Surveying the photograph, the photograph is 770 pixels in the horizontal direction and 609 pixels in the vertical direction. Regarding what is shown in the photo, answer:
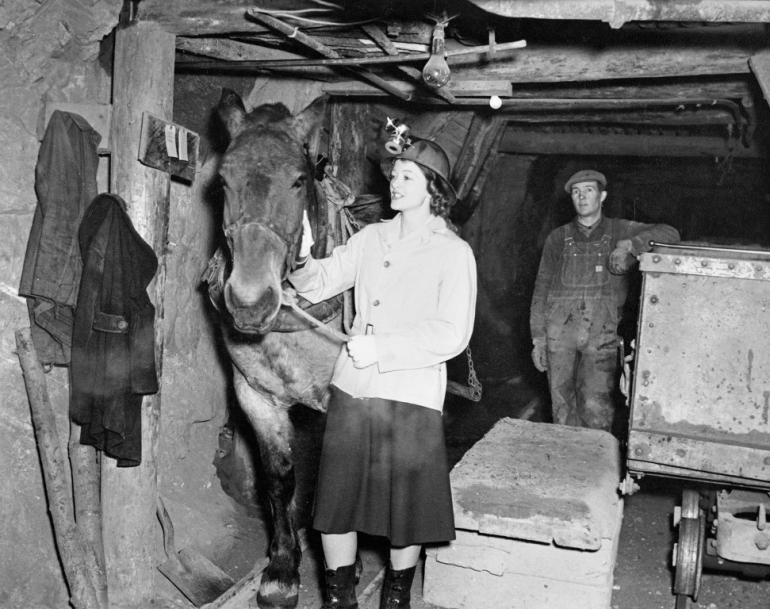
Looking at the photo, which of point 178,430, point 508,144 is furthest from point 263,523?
point 508,144

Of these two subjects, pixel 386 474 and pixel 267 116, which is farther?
pixel 267 116

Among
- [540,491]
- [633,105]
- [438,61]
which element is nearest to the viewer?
[438,61]

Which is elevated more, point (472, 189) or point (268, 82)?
point (268, 82)

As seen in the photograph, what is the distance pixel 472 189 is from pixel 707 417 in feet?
16.7

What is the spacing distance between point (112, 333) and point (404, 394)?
5.26ft

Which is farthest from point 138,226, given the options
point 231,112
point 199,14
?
point 199,14

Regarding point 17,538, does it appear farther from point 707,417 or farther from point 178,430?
point 707,417

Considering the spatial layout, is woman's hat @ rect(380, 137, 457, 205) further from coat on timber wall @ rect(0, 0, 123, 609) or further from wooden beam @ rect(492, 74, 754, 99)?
wooden beam @ rect(492, 74, 754, 99)

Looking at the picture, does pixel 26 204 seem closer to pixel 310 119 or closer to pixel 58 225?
pixel 58 225

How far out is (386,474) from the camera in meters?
3.59

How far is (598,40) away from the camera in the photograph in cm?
450

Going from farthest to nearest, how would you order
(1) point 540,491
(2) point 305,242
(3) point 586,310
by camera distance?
(3) point 586,310, (1) point 540,491, (2) point 305,242

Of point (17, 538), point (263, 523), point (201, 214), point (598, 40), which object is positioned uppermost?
point (598, 40)

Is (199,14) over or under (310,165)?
over
